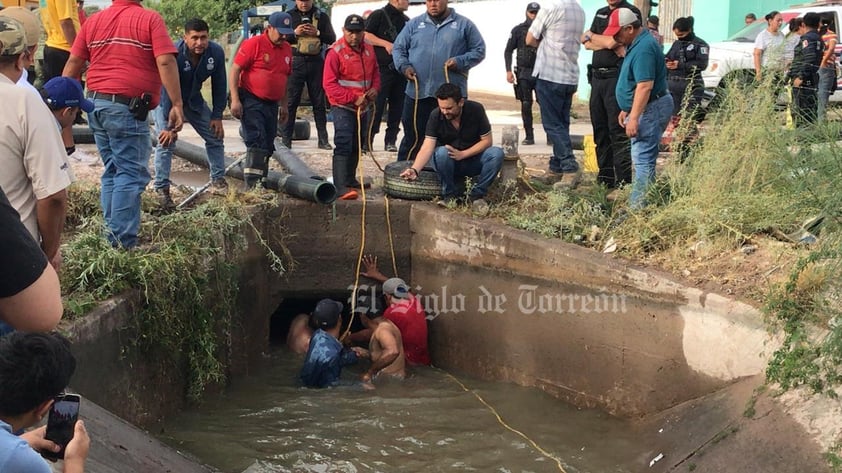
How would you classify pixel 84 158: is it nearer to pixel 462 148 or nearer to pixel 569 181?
pixel 462 148

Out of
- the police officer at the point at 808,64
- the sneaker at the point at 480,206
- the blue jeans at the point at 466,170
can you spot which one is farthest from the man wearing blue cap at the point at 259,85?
the police officer at the point at 808,64

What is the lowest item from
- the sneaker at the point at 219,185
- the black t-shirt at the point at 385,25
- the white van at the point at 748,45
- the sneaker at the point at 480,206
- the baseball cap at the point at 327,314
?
the baseball cap at the point at 327,314

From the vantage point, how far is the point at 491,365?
27.0ft

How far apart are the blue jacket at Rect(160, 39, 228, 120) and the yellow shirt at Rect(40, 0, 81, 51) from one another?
1.47 metres

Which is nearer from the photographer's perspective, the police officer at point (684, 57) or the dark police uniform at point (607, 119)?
the dark police uniform at point (607, 119)

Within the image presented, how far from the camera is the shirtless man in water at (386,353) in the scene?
8273 mm

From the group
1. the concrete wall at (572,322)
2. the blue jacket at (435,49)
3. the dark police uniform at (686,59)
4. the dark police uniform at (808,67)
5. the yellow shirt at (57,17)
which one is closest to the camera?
the concrete wall at (572,322)

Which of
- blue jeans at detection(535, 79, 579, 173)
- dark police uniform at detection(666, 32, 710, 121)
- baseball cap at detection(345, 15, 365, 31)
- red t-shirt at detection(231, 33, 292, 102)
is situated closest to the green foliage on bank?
red t-shirt at detection(231, 33, 292, 102)

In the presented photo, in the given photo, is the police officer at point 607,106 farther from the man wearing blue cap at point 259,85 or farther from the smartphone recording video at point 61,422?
the smartphone recording video at point 61,422

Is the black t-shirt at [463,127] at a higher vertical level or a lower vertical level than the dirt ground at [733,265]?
higher

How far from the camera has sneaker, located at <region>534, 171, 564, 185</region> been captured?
930cm

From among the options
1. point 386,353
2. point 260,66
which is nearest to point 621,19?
point 260,66

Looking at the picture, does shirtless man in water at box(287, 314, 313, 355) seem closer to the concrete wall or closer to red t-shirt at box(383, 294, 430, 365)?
red t-shirt at box(383, 294, 430, 365)

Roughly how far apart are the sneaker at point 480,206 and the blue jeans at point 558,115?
1.26 meters
